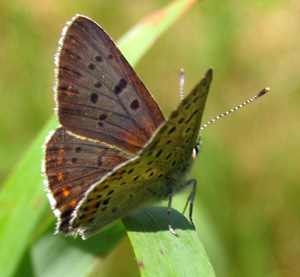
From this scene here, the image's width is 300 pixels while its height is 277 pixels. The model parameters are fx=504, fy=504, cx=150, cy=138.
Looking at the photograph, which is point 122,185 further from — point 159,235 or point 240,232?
point 240,232

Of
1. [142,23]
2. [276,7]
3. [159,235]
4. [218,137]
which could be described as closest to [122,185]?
[159,235]

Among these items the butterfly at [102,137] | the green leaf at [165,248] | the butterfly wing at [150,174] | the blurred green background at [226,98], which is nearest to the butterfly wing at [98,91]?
the butterfly at [102,137]

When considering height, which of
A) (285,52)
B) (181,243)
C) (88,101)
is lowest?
(181,243)

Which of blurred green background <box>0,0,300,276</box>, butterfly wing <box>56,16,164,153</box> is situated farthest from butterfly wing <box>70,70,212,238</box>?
blurred green background <box>0,0,300,276</box>

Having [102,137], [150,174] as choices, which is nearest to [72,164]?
[102,137]

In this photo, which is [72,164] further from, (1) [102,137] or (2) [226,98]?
(2) [226,98]

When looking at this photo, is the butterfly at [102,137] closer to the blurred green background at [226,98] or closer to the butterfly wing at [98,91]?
the butterfly wing at [98,91]
